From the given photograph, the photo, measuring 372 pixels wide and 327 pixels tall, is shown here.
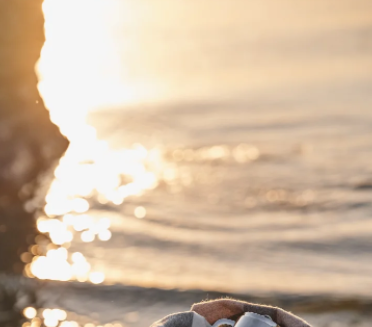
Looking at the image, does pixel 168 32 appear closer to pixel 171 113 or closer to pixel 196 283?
pixel 171 113

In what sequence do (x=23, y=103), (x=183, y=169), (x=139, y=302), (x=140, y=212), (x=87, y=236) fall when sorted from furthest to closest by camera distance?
(x=23, y=103) < (x=183, y=169) < (x=140, y=212) < (x=87, y=236) < (x=139, y=302)

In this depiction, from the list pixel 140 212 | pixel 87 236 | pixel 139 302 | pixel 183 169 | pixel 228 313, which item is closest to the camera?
pixel 228 313

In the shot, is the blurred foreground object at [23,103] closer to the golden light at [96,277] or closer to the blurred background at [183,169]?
the blurred background at [183,169]

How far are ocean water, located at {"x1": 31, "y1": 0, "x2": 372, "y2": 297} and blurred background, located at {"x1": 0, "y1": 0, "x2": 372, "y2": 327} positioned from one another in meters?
0.02

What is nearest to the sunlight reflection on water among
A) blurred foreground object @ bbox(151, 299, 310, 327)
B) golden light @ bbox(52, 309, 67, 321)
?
golden light @ bbox(52, 309, 67, 321)

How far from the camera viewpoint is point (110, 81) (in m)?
7.21

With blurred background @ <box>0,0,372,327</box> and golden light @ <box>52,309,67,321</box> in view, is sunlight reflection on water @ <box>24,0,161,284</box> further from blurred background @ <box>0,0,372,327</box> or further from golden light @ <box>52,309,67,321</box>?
golden light @ <box>52,309,67,321</box>

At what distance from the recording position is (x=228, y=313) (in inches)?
69.9

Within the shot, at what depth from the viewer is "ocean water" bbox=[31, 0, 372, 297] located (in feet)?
11.2

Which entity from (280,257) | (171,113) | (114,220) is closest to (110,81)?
(171,113)

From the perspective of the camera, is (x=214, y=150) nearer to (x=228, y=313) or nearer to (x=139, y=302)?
(x=139, y=302)

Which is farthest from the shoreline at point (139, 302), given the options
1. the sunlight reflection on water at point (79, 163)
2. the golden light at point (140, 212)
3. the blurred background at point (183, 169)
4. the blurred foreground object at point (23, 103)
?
the blurred foreground object at point (23, 103)

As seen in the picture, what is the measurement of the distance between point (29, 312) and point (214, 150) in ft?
8.49

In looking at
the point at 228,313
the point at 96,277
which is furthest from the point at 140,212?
the point at 228,313
